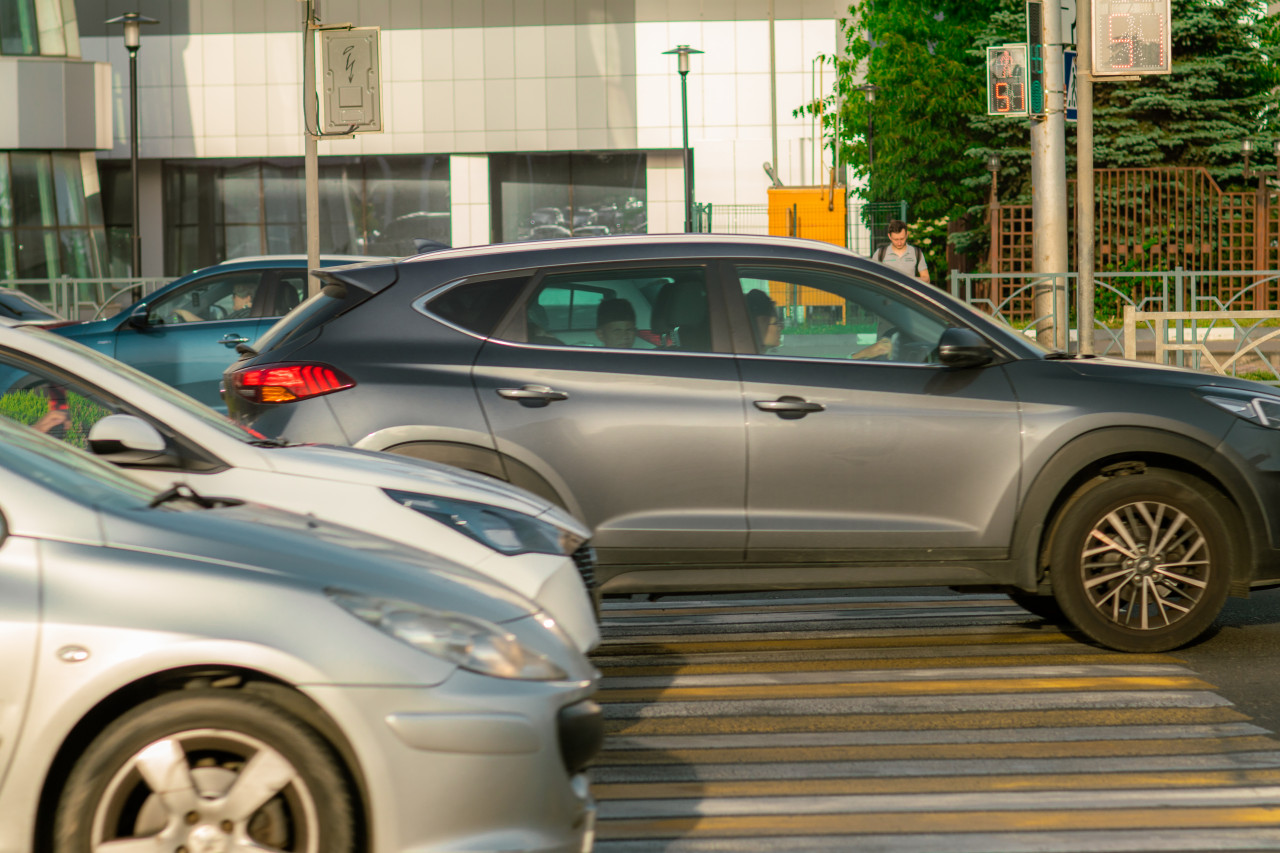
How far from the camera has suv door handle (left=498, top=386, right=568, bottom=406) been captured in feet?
20.4

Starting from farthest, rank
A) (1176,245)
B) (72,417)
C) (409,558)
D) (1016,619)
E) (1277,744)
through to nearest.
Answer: (1176,245), (1016,619), (72,417), (1277,744), (409,558)

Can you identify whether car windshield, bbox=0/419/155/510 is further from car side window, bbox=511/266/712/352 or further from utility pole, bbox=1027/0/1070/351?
utility pole, bbox=1027/0/1070/351

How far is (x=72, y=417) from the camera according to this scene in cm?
556

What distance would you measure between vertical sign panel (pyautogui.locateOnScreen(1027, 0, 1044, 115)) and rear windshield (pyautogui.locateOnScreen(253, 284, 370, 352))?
9444 millimetres

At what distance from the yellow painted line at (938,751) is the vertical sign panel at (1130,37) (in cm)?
687

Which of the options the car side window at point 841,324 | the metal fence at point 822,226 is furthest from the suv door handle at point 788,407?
the metal fence at point 822,226

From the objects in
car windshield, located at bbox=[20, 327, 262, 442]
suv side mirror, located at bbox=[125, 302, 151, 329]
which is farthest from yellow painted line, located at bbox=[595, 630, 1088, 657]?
suv side mirror, located at bbox=[125, 302, 151, 329]

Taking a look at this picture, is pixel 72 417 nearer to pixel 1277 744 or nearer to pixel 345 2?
pixel 1277 744

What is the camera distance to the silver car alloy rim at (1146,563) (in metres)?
6.29

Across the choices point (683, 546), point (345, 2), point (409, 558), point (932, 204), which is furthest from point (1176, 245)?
point (409, 558)

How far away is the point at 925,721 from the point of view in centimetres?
539

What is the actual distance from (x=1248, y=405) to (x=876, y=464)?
157 centimetres

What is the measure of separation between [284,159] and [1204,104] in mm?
24910

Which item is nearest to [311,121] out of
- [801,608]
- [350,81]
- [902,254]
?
[350,81]
